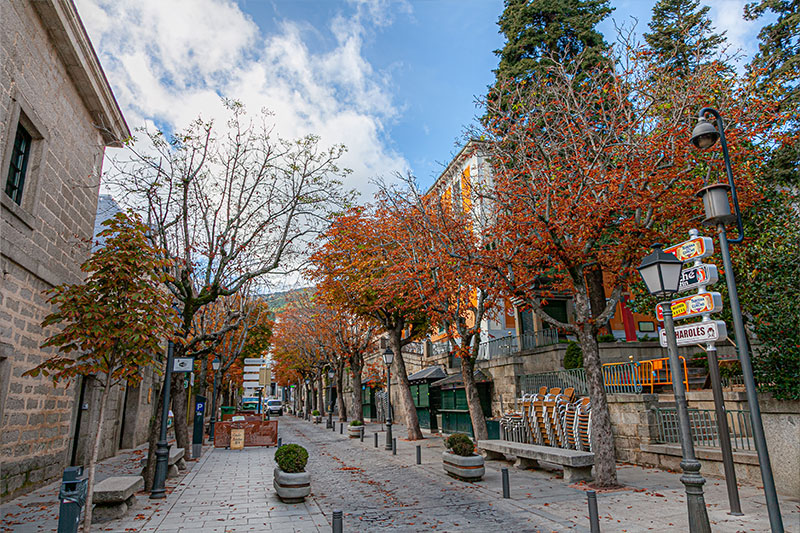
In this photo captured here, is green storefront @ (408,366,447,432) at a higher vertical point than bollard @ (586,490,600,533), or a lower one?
higher

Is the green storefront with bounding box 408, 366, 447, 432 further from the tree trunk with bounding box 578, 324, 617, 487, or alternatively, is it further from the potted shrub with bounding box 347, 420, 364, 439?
the tree trunk with bounding box 578, 324, 617, 487

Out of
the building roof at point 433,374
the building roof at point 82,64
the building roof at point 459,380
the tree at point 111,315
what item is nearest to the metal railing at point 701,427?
the building roof at point 459,380

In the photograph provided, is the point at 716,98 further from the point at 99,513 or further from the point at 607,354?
the point at 99,513

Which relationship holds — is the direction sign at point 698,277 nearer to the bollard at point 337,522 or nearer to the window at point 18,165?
the bollard at point 337,522

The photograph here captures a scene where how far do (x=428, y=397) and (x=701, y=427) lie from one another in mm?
15597

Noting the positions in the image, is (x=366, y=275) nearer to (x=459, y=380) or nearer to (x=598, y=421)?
(x=459, y=380)

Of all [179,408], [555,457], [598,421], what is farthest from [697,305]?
[179,408]

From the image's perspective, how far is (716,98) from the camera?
13539 mm

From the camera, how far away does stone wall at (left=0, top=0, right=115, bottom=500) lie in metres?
8.99

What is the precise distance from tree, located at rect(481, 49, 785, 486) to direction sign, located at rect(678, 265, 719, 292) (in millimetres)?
3017

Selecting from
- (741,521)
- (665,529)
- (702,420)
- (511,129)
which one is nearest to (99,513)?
(665,529)

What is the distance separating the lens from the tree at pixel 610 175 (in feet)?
35.3

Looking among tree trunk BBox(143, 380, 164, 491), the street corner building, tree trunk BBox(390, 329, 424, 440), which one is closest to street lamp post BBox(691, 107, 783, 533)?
tree trunk BBox(143, 380, 164, 491)

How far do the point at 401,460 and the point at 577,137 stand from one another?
11153 millimetres
